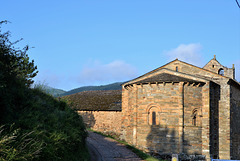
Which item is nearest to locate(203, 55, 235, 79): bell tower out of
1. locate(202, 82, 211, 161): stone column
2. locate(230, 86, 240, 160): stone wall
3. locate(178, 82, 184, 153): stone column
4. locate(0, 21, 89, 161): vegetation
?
locate(230, 86, 240, 160): stone wall

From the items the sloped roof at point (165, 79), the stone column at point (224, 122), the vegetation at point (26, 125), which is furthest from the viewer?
the stone column at point (224, 122)

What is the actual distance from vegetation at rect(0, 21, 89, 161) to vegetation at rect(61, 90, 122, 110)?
1698 centimetres

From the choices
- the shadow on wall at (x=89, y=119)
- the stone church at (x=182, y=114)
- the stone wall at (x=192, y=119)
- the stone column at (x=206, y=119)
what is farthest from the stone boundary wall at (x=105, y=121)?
the stone column at (x=206, y=119)

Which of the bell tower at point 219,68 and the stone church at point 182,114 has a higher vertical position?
the bell tower at point 219,68

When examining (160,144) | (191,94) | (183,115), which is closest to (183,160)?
(160,144)

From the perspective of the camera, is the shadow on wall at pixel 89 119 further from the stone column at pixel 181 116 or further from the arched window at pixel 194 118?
the arched window at pixel 194 118

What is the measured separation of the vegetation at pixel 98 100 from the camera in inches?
1134

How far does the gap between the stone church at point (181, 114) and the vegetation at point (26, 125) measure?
9.30m

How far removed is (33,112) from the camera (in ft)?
31.4

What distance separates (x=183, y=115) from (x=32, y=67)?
13.2m

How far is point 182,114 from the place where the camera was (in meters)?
19.0

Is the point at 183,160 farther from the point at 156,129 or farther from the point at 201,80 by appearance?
the point at 201,80

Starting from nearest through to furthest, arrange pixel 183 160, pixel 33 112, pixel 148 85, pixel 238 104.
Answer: pixel 33 112 → pixel 183 160 → pixel 148 85 → pixel 238 104

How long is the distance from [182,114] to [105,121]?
11288mm
